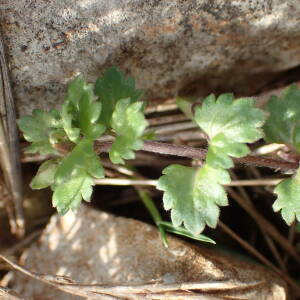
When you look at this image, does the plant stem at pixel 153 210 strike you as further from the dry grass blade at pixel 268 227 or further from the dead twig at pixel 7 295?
the dead twig at pixel 7 295

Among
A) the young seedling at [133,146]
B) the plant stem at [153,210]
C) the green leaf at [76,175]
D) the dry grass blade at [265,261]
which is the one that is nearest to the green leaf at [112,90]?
the young seedling at [133,146]

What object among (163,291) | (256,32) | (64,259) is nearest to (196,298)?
(163,291)

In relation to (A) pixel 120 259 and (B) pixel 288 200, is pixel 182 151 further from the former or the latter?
(A) pixel 120 259

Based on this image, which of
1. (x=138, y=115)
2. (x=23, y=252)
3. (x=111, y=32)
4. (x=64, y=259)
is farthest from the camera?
(x=23, y=252)

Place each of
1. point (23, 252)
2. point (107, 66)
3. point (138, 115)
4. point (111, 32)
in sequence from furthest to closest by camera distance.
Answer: point (23, 252), point (107, 66), point (111, 32), point (138, 115)

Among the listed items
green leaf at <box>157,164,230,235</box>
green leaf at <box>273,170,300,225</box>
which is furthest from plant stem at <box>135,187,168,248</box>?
green leaf at <box>273,170,300,225</box>

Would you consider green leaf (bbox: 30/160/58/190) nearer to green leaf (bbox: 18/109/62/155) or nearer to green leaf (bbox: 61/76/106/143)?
green leaf (bbox: 18/109/62/155)

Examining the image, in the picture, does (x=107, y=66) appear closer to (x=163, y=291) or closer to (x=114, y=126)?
(x=114, y=126)
